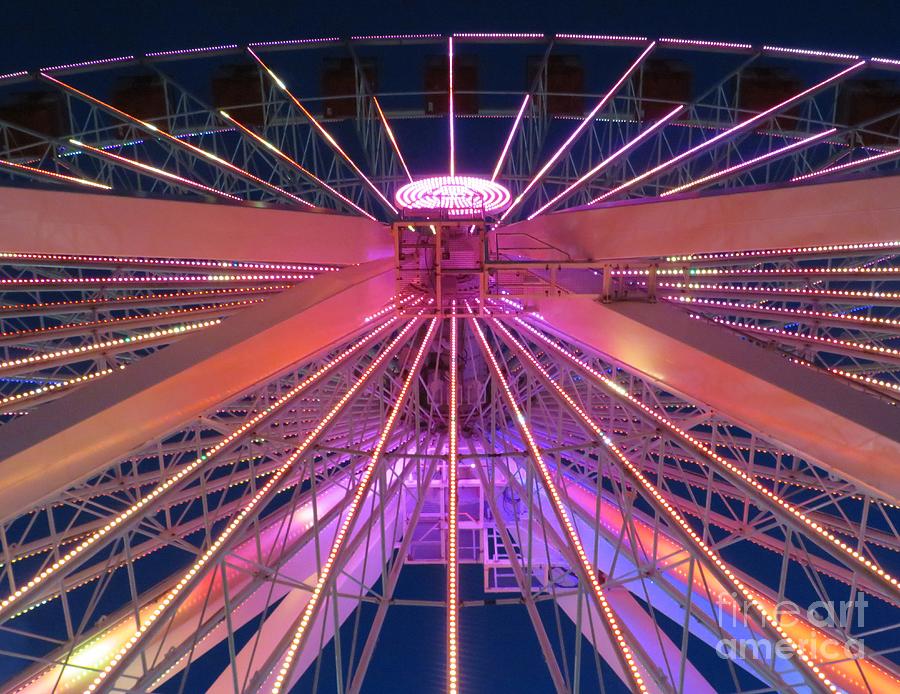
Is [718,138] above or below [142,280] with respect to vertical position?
above

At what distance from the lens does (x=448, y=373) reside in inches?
514

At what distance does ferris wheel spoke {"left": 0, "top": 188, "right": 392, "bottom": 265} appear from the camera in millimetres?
7364

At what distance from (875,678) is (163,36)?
62.7ft

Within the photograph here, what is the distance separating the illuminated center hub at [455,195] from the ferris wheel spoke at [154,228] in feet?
3.12

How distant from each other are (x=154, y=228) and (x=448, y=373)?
252 inches

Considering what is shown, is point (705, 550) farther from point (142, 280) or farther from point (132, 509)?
point (142, 280)

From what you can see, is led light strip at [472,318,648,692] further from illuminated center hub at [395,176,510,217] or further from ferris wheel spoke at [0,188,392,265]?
ferris wheel spoke at [0,188,392,265]

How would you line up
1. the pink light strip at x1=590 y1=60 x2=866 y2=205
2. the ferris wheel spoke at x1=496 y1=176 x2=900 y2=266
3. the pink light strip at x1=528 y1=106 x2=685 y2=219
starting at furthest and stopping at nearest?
the pink light strip at x1=528 y1=106 x2=685 y2=219 → the pink light strip at x1=590 y1=60 x2=866 y2=205 → the ferris wheel spoke at x1=496 y1=176 x2=900 y2=266

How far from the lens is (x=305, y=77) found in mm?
18578

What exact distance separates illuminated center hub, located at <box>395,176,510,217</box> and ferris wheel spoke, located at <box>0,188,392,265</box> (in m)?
0.95

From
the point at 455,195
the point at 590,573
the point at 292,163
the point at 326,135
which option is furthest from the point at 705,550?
the point at 326,135

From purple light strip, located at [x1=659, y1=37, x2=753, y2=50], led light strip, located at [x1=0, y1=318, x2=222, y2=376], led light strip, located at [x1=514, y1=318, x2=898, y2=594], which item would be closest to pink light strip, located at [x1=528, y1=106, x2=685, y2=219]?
purple light strip, located at [x1=659, y1=37, x2=753, y2=50]

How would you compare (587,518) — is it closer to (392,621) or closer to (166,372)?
(166,372)

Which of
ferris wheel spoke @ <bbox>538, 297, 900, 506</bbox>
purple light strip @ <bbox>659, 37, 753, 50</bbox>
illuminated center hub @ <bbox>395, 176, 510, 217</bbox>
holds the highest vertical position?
purple light strip @ <bbox>659, 37, 753, 50</bbox>
